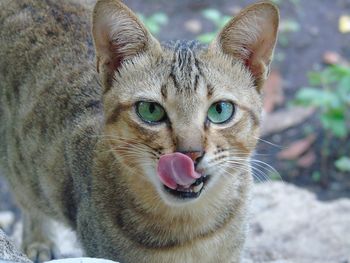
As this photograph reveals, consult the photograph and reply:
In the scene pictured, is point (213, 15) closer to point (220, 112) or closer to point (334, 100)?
point (334, 100)

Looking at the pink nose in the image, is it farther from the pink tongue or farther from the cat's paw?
the cat's paw

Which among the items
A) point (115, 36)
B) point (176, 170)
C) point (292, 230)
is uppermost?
point (115, 36)

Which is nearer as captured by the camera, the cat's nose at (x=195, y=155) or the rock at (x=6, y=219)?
the cat's nose at (x=195, y=155)

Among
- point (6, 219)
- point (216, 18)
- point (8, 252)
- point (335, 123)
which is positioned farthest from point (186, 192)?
point (216, 18)

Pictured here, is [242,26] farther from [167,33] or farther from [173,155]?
[167,33]

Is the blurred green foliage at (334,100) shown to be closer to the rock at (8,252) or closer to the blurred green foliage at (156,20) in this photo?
the blurred green foliage at (156,20)

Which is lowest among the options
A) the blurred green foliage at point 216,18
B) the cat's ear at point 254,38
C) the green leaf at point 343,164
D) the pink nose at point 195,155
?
the green leaf at point 343,164

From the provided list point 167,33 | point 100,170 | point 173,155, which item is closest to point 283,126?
point 167,33

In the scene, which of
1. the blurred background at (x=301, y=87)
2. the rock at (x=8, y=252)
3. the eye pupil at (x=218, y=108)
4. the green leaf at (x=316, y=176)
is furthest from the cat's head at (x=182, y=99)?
the green leaf at (x=316, y=176)
